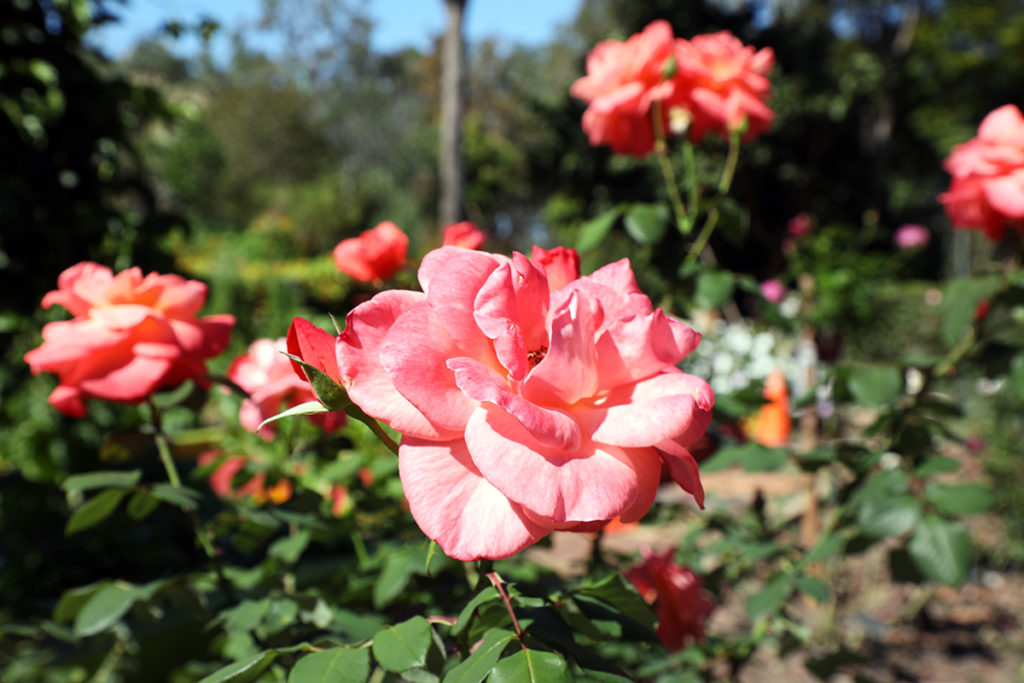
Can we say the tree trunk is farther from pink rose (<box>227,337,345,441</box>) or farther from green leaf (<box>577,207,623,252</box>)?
pink rose (<box>227,337,345,441</box>)

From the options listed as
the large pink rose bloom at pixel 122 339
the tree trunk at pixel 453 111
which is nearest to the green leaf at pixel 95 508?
the large pink rose bloom at pixel 122 339

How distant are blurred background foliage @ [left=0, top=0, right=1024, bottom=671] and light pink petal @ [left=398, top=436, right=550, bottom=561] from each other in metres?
0.66

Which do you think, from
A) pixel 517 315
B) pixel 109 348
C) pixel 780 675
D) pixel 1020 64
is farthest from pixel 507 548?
pixel 1020 64

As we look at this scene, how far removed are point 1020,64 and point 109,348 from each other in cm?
1865

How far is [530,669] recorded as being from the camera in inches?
17.8

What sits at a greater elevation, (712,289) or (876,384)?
(712,289)

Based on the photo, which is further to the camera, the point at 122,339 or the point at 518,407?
the point at 122,339

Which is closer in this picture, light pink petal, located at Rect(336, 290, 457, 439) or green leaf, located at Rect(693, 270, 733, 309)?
light pink petal, located at Rect(336, 290, 457, 439)

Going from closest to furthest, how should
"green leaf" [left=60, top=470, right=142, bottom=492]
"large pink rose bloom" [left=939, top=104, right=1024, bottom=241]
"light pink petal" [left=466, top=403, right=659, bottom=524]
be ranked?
"light pink petal" [left=466, top=403, right=659, bottom=524] < "green leaf" [left=60, top=470, right=142, bottom=492] < "large pink rose bloom" [left=939, top=104, right=1024, bottom=241]

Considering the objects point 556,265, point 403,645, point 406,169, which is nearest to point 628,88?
point 556,265

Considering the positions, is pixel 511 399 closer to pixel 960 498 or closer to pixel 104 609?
pixel 104 609

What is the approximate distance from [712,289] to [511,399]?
666mm

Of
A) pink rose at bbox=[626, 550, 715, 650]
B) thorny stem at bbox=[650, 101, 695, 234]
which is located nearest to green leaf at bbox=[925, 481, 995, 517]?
pink rose at bbox=[626, 550, 715, 650]

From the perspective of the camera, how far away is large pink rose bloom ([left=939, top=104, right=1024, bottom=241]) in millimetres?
983
